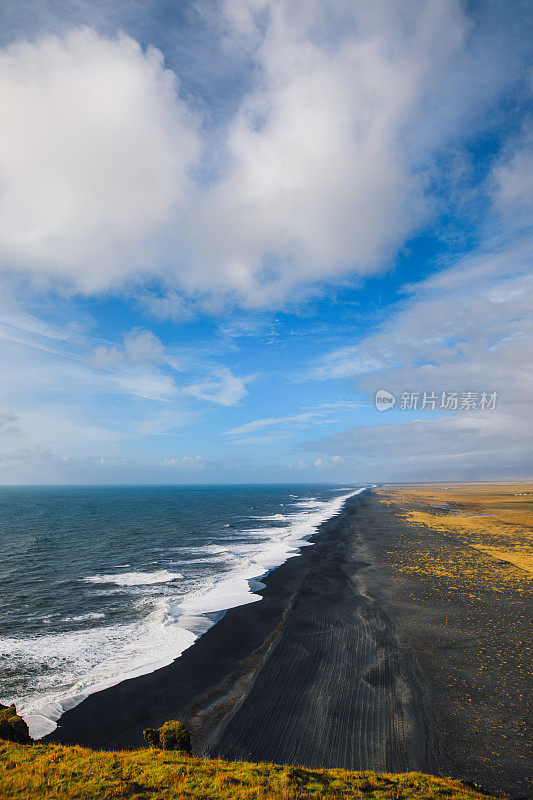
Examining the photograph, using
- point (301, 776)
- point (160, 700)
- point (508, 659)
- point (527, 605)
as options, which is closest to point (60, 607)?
point (160, 700)

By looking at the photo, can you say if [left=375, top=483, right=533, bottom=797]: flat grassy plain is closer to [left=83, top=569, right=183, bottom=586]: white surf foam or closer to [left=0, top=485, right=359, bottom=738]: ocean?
[left=0, top=485, right=359, bottom=738]: ocean

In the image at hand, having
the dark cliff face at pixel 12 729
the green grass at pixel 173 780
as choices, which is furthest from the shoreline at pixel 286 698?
the dark cliff face at pixel 12 729

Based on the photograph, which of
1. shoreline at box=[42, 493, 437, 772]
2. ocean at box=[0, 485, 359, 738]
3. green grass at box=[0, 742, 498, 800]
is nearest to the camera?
green grass at box=[0, 742, 498, 800]

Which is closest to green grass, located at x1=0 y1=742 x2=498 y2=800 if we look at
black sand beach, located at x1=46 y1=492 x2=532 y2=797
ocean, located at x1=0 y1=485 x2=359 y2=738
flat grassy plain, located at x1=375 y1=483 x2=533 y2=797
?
black sand beach, located at x1=46 y1=492 x2=532 y2=797

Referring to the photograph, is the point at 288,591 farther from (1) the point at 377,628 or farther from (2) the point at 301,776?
(2) the point at 301,776

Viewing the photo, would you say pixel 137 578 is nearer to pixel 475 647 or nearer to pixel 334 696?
pixel 334 696
